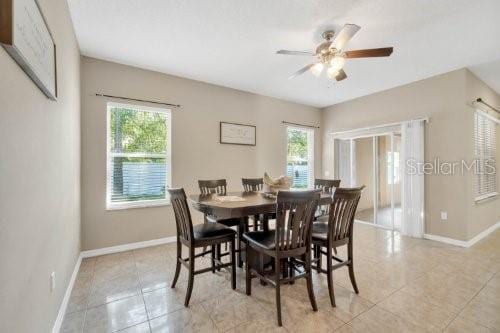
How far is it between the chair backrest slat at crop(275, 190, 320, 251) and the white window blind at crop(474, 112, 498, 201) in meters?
3.60

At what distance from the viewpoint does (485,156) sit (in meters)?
4.06

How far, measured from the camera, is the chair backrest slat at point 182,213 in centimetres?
201

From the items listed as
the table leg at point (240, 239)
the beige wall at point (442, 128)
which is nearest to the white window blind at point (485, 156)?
the beige wall at point (442, 128)

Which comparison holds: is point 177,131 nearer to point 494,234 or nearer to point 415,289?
point 415,289

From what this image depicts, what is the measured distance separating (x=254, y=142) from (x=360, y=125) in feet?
7.46

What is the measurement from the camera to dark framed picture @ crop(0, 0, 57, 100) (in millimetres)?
892

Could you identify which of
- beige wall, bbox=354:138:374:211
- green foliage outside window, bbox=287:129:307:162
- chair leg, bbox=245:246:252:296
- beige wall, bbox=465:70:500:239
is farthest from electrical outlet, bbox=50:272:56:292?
beige wall, bbox=354:138:374:211

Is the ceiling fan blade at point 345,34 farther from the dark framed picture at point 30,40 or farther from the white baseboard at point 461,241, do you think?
the white baseboard at point 461,241

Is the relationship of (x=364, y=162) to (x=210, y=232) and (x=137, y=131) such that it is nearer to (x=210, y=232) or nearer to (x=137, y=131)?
(x=210, y=232)

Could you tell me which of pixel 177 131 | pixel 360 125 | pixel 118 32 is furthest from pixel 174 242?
pixel 360 125

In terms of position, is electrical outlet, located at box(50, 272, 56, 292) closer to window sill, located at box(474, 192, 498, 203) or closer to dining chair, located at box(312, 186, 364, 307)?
dining chair, located at box(312, 186, 364, 307)

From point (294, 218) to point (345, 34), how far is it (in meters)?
1.67

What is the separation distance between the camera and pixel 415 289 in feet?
7.43

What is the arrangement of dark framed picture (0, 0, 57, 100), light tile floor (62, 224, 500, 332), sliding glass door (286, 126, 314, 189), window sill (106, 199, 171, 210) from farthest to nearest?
sliding glass door (286, 126, 314, 189), window sill (106, 199, 171, 210), light tile floor (62, 224, 500, 332), dark framed picture (0, 0, 57, 100)
